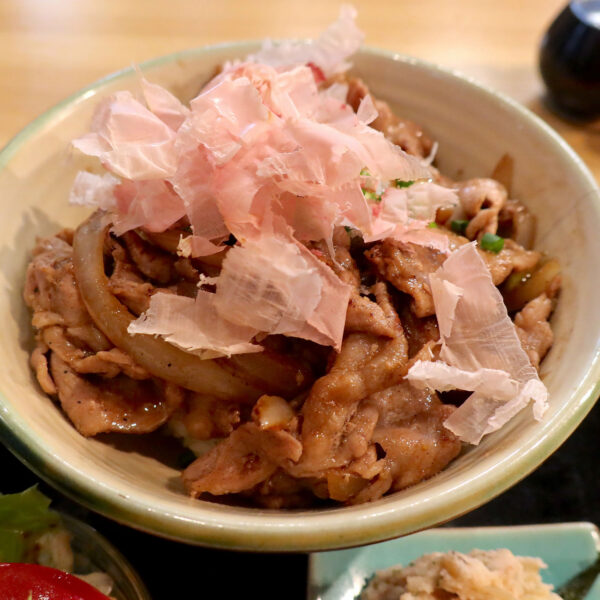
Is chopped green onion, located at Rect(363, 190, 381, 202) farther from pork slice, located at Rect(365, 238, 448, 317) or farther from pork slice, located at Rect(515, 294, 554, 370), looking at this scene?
pork slice, located at Rect(515, 294, 554, 370)

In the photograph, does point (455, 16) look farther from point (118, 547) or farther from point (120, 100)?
point (118, 547)

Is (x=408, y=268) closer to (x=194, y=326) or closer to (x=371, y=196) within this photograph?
(x=371, y=196)

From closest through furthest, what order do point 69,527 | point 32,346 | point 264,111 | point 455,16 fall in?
point 264,111 < point 32,346 < point 69,527 < point 455,16

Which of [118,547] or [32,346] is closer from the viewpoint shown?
[32,346]

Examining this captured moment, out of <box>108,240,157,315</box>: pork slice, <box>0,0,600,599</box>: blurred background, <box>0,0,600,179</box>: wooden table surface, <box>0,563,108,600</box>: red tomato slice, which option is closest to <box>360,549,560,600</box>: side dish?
<box>0,0,600,599</box>: blurred background

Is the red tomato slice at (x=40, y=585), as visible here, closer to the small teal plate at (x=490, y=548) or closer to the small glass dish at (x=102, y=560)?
the small glass dish at (x=102, y=560)

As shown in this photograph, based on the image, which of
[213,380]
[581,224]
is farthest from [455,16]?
[213,380]
